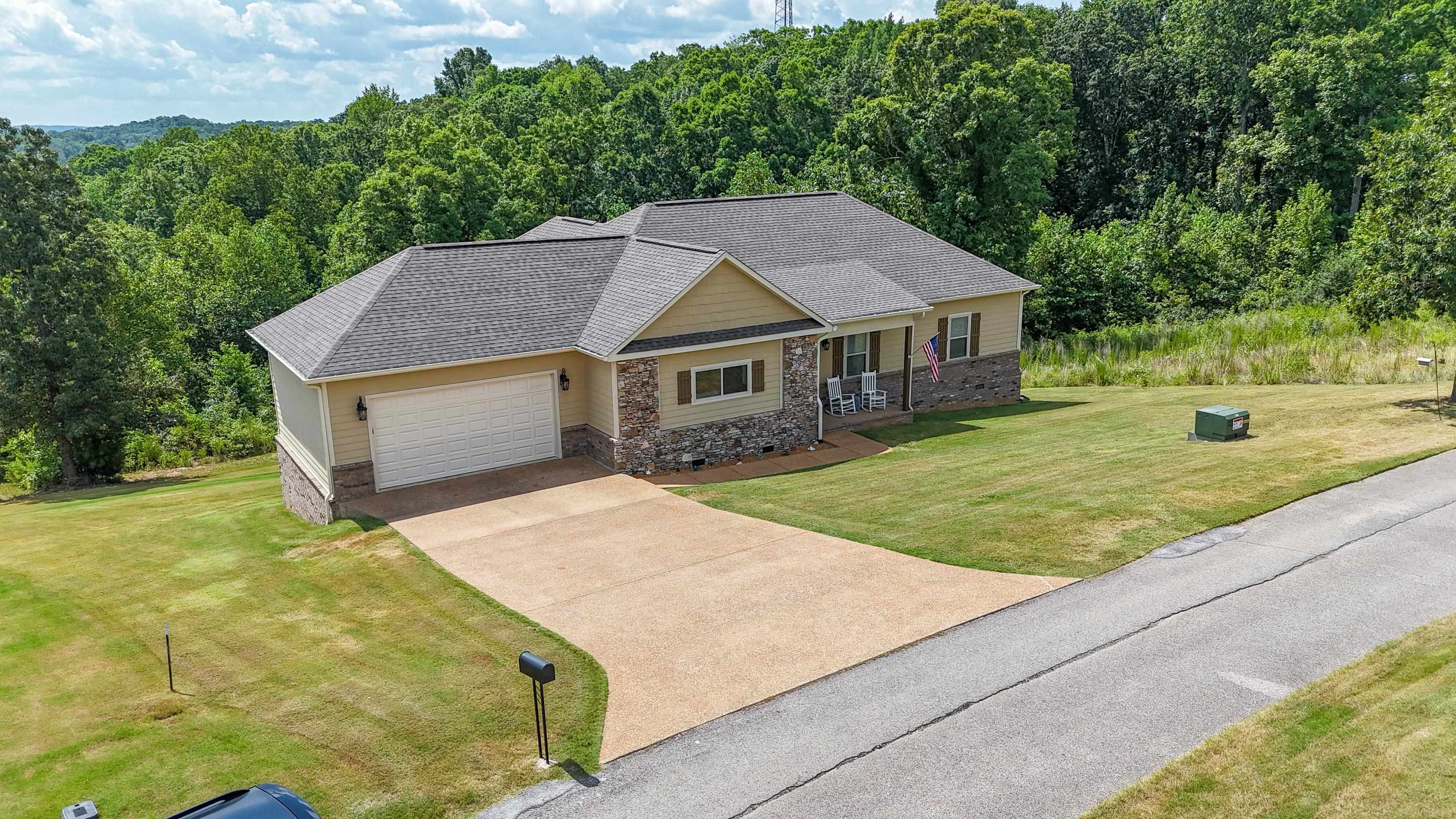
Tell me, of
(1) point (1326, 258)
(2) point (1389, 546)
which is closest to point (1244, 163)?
(1) point (1326, 258)

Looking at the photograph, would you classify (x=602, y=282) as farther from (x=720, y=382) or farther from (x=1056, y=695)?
(x=1056, y=695)

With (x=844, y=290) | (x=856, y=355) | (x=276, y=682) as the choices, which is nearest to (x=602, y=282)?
(x=844, y=290)

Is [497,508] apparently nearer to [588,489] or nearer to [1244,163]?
[588,489]

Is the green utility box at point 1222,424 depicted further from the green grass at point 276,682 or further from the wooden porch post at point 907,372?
the green grass at point 276,682

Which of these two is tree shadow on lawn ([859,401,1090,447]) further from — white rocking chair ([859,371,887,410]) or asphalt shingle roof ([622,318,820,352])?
asphalt shingle roof ([622,318,820,352])

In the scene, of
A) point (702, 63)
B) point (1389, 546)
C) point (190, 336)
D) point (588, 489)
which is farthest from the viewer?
point (702, 63)

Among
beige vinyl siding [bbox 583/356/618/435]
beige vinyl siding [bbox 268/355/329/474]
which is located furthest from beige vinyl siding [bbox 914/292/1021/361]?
beige vinyl siding [bbox 268/355/329/474]

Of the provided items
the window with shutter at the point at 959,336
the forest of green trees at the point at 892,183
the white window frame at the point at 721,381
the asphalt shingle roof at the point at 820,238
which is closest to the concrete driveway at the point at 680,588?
the white window frame at the point at 721,381
